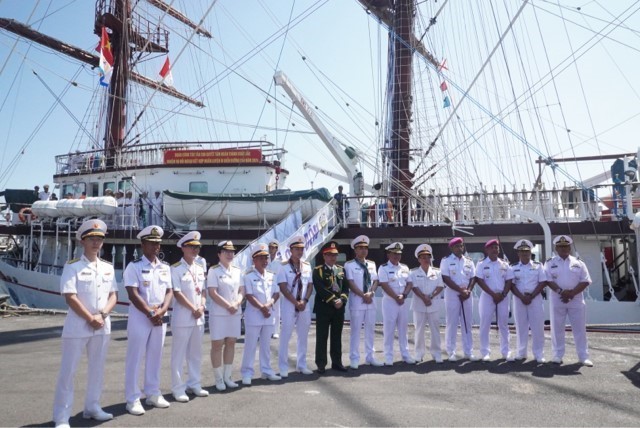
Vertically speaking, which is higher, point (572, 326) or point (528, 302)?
point (528, 302)

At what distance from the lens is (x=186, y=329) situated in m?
5.10

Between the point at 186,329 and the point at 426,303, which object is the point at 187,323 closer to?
the point at 186,329

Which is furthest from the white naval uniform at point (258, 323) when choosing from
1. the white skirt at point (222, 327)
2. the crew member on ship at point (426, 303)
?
the crew member on ship at point (426, 303)

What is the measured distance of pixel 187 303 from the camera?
16.6ft

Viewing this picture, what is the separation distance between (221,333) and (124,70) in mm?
23546

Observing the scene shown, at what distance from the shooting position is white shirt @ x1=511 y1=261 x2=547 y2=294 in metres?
6.88

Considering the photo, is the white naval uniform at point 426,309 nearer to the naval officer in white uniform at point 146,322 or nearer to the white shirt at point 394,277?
the white shirt at point 394,277

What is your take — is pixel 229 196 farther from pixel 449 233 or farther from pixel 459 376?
pixel 459 376

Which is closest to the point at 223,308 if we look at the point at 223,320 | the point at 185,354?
the point at 223,320

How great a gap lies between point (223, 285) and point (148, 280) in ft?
3.13

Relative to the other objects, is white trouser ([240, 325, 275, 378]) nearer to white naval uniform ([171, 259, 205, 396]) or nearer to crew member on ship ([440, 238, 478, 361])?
white naval uniform ([171, 259, 205, 396])

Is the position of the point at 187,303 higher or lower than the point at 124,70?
lower

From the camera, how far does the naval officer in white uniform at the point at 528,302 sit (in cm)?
667

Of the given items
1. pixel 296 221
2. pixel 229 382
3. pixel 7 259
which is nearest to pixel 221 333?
pixel 229 382
